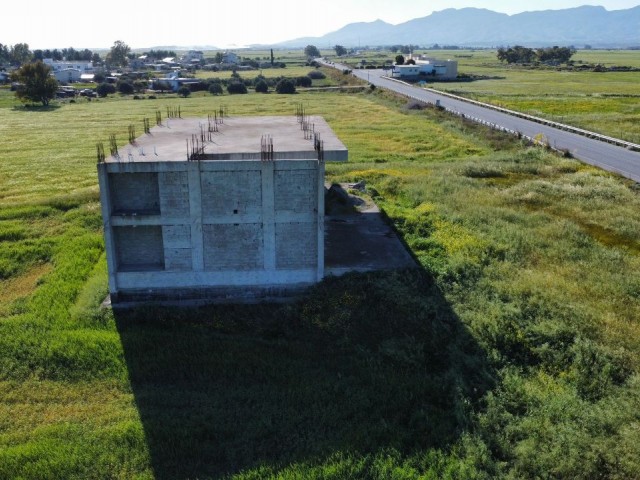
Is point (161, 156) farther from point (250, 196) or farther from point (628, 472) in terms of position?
point (628, 472)

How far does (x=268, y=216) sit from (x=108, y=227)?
552cm

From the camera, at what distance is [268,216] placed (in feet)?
68.1

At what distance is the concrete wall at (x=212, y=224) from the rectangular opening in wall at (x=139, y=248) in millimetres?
36

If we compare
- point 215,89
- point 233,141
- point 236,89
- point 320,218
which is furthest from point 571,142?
point 215,89

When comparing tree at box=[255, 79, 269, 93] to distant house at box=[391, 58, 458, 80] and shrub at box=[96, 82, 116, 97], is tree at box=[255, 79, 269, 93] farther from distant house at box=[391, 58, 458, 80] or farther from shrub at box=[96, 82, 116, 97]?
distant house at box=[391, 58, 458, 80]

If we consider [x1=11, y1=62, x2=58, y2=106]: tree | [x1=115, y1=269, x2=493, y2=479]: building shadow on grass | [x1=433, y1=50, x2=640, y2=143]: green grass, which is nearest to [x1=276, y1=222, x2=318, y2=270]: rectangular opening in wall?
[x1=115, y1=269, x2=493, y2=479]: building shadow on grass

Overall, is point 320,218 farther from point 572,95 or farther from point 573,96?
point 572,95

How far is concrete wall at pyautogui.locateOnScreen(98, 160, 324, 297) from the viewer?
20250mm

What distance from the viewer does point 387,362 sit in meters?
17.2

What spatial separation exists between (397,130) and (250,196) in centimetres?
4341

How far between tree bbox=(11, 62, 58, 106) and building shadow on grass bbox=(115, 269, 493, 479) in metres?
77.6

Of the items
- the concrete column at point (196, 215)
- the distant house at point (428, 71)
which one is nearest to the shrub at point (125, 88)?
the distant house at point (428, 71)

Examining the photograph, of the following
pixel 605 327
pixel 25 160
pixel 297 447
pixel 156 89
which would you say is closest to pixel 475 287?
pixel 605 327

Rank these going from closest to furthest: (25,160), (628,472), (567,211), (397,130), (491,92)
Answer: (628,472), (567,211), (25,160), (397,130), (491,92)
